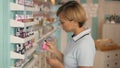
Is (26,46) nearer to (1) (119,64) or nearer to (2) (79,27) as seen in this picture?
(2) (79,27)

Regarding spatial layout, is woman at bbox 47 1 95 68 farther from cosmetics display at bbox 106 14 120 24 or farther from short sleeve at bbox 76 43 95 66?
cosmetics display at bbox 106 14 120 24

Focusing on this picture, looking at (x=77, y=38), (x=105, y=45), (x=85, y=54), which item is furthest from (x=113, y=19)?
(x=85, y=54)

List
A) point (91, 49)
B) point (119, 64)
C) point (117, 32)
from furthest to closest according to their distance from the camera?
point (117, 32), point (119, 64), point (91, 49)

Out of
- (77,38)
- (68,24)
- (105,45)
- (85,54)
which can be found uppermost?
(68,24)

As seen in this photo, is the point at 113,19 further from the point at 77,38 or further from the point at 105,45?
the point at 77,38

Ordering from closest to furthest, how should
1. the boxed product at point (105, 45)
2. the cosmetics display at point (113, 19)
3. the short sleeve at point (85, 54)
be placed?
the short sleeve at point (85, 54)
the boxed product at point (105, 45)
the cosmetics display at point (113, 19)

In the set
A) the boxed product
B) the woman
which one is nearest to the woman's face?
the woman

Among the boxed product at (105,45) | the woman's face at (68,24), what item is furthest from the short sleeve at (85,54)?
the boxed product at (105,45)

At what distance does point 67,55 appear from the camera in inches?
80.4

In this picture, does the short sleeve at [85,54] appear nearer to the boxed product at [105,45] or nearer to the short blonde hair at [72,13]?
the short blonde hair at [72,13]

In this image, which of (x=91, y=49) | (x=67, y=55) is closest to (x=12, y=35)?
(x=67, y=55)

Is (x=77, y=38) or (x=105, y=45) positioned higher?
(x=77, y=38)

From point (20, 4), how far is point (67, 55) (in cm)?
62

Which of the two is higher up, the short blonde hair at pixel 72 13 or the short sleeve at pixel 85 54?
the short blonde hair at pixel 72 13
